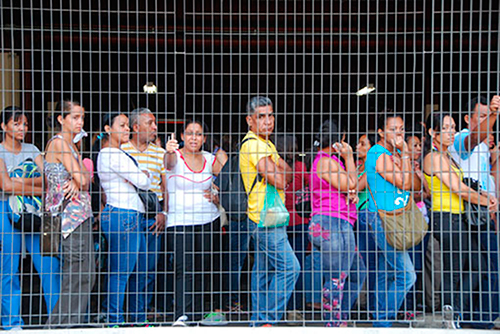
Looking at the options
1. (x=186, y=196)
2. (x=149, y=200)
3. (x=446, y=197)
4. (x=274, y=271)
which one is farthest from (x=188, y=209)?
(x=446, y=197)

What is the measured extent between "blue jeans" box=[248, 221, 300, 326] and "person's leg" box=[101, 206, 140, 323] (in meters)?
0.87

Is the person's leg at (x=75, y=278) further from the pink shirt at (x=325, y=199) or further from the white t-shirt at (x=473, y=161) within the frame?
the white t-shirt at (x=473, y=161)

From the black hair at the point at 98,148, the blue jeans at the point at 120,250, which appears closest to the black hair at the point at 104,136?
the black hair at the point at 98,148

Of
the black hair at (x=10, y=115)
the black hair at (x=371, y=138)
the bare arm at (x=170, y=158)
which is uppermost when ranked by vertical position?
the black hair at (x=10, y=115)

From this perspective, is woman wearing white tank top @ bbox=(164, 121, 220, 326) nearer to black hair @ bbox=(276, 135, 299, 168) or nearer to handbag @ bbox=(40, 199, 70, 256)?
black hair @ bbox=(276, 135, 299, 168)

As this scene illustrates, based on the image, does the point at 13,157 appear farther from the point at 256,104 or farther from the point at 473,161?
the point at 473,161

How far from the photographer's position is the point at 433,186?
4.32 meters

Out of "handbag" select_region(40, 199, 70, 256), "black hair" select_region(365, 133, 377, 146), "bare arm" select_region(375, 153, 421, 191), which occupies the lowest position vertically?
"handbag" select_region(40, 199, 70, 256)

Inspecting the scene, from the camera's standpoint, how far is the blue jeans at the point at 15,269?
157 inches

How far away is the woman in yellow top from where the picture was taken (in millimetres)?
4070

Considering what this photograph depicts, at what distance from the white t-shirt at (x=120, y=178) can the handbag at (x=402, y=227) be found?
67.2 inches

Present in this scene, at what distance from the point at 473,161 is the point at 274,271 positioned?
5.51 feet

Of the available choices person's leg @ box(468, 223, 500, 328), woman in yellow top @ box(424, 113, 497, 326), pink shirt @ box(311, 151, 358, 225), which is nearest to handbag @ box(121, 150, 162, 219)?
pink shirt @ box(311, 151, 358, 225)

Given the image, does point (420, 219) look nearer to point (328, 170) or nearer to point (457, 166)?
point (457, 166)
